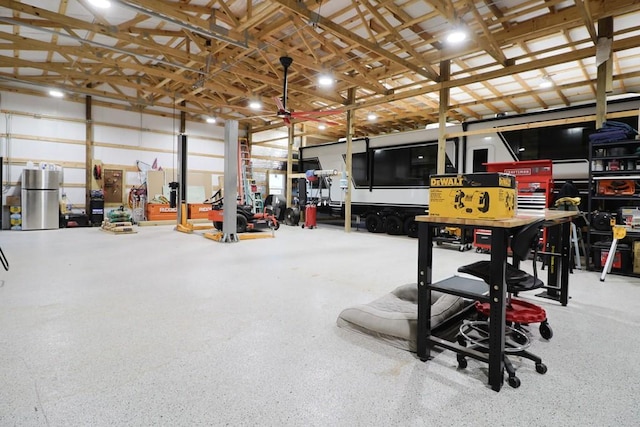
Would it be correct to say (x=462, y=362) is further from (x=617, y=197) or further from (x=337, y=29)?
(x=337, y=29)

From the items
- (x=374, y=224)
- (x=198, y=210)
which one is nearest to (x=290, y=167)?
(x=198, y=210)

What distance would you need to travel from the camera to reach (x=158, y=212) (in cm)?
1095

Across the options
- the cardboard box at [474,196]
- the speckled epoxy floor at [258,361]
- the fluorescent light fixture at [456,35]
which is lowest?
the speckled epoxy floor at [258,361]

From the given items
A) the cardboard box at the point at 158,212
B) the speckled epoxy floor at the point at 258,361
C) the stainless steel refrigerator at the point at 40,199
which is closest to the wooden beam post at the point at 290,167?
the cardboard box at the point at 158,212

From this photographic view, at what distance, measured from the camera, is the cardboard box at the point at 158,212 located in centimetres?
1084

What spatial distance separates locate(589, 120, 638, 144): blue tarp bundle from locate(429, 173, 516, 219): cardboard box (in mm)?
4006

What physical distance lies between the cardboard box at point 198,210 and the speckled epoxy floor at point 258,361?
757cm

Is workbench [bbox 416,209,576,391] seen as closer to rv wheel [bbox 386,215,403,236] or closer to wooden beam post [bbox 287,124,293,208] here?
rv wheel [bbox 386,215,403,236]

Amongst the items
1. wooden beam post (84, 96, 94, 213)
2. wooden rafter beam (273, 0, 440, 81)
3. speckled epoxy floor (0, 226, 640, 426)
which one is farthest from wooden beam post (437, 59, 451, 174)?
wooden beam post (84, 96, 94, 213)

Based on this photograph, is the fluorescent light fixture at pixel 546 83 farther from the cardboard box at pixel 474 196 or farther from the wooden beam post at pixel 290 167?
the cardboard box at pixel 474 196

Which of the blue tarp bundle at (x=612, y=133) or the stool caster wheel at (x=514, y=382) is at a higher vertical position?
the blue tarp bundle at (x=612, y=133)

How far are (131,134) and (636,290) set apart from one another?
42.2 ft

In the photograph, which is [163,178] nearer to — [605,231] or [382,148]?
[382,148]

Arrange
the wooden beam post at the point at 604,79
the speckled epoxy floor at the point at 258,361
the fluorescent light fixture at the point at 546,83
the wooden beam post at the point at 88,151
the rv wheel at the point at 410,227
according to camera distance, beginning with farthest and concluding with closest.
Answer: the wooden beam post at the point at 88,151 < the rv wheel at the point at 410,227 < the fluorescent light fixture at the point at 546,83 < the wooden beam post at the point at 604,79 < the speckled epoxy floor at the point at 258,361
